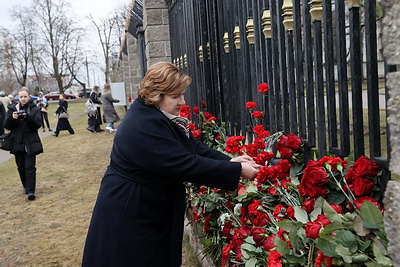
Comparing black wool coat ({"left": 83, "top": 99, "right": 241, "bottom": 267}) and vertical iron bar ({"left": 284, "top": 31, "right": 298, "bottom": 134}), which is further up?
vertical iron bar ({"left": 284, "top": 31, "right": 298, "bottom": 134})

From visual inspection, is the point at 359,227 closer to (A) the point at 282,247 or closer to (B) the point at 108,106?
(A) the point at 282,247

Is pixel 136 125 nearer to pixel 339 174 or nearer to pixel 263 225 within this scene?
pixel 263 225

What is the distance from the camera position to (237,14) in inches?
138

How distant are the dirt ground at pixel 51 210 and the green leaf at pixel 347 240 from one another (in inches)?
96.8

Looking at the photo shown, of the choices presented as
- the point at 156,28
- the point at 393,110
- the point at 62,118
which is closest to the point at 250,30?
the point at 393,110

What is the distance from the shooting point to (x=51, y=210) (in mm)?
6551

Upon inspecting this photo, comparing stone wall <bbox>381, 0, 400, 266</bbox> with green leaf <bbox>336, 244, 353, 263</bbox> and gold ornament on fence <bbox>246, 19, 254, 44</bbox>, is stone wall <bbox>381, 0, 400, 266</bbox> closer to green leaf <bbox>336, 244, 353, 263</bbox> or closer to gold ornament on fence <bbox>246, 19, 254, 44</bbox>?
green leaf <bbox>336, 244, 353, 263</bbox>

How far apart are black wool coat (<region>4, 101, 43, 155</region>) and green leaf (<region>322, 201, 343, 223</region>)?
6094mm

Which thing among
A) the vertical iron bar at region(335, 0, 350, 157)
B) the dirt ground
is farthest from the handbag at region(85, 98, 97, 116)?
the vertical iron bar at region(335, 0, 350, 157)

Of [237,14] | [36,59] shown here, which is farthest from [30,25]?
[237,14]

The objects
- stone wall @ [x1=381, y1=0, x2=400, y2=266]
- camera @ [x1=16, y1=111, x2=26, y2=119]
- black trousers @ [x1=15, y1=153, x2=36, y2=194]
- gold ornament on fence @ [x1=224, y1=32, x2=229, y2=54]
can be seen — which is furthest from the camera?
black trousers @ [x1=15, y1=153, x2=36, y2=194]

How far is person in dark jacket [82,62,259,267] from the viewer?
92.6 inches

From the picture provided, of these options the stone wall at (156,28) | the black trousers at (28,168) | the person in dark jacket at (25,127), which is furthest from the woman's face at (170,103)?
the black trousers at (28,168)

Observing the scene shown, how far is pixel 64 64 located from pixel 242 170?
50174 millimetres
